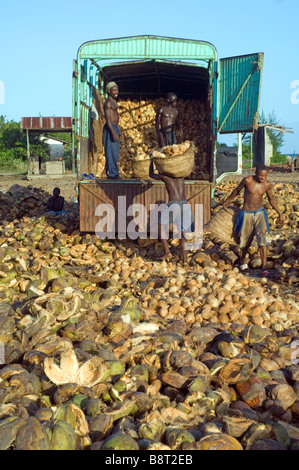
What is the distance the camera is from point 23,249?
20.8ft

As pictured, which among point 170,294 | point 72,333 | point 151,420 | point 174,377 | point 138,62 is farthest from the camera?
point 138,62

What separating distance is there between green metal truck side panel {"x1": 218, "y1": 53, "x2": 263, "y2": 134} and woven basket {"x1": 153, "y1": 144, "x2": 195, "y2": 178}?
1.92 metres

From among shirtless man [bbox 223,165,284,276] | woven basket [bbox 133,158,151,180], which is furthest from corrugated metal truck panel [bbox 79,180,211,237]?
shirtless man [bbox 223,165,284,276]

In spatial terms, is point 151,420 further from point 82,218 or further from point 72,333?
point 82,218

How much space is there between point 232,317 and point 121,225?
132 inches

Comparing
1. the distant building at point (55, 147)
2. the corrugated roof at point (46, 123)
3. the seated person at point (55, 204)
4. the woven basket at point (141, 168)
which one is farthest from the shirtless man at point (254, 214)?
the distant building at point (55, 147)

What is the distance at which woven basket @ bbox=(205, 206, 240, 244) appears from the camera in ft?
20.1

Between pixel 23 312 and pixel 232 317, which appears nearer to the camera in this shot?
pixel 23 312

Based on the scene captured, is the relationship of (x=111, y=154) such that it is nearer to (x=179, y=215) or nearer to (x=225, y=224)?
(x=179, y=215)

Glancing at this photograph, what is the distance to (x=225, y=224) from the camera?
6145 millimetres

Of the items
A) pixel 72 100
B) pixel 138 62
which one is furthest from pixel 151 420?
pixel 138 62

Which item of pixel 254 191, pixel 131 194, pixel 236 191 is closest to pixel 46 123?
pixel 131 194

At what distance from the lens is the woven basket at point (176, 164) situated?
599cm

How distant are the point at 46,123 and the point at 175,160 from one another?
17202 mm
